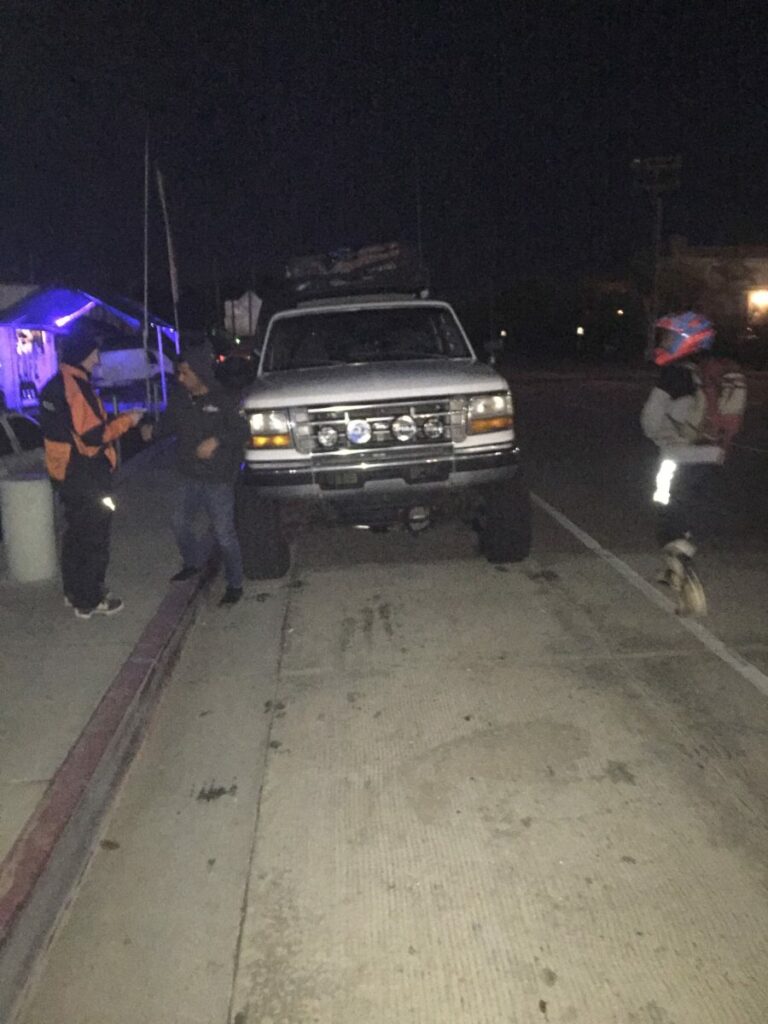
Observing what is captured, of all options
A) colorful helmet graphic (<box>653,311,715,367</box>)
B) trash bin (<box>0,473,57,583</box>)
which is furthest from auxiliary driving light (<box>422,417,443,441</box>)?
trash bin (<box>0,473,57,583</box>)

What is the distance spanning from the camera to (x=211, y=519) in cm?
691

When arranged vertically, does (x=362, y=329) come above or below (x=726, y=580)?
above

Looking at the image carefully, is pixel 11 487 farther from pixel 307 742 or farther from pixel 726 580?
pixel 726 580

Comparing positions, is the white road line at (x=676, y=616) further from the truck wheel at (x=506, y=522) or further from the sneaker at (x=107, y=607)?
the sneaker at (x=107, y=607)

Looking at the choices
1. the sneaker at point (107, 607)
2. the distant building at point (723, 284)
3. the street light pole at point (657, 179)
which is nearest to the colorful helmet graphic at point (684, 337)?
the sneaker at point (107, 607)

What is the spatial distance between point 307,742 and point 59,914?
5.19 ft

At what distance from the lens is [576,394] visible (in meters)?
28.2

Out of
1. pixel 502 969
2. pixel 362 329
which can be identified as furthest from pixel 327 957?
pixel 362 329

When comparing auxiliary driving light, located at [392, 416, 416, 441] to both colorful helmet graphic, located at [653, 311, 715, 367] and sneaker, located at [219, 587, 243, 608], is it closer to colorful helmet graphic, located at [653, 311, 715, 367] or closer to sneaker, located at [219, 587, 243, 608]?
sneaker, located at [219, 587, 243, 608]

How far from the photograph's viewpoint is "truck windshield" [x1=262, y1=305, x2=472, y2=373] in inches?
329

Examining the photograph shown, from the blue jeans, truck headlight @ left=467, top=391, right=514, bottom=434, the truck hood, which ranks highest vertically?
the truck hood

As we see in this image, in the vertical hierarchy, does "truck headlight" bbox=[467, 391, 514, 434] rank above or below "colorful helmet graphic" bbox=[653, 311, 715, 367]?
below

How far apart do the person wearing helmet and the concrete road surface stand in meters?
0.44

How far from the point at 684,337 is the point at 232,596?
3521mm
